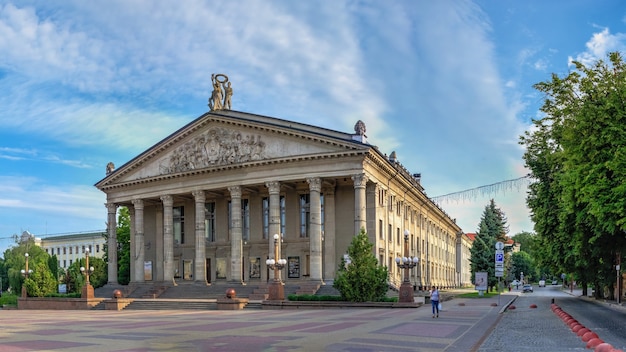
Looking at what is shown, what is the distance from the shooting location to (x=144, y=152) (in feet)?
203

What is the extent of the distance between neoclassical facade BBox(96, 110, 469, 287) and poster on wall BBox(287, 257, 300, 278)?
91 mm

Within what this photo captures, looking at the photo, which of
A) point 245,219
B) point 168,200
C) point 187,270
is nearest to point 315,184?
point 245,219

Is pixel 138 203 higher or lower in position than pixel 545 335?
higher

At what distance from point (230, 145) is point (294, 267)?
12.4 metres

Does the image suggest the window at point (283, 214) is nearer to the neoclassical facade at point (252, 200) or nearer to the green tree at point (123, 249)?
the neoclassical facade at point (252, 200)

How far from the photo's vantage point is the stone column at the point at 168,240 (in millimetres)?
59875

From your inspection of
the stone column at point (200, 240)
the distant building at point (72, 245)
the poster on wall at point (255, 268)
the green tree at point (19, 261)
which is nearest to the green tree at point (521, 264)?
the distant building at point (72, 245)

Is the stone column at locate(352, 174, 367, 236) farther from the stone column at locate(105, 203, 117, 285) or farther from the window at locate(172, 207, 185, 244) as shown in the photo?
the stone column at locate(105, 203, 117, 285)

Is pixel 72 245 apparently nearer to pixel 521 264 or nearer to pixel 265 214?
pixel 265 214

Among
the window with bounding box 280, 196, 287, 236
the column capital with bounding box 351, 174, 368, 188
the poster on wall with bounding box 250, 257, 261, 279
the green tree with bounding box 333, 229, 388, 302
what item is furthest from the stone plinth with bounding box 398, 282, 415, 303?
the poster on wall with bounding box 250, 257, 261, 279

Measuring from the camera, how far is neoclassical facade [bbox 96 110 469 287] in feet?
169

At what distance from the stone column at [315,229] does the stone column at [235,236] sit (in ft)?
24.2

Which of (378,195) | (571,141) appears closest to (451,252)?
(378,195)

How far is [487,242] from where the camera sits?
75.4 meters
